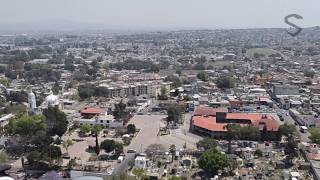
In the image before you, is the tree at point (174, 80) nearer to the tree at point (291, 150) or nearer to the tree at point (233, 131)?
the tree at point (233, 131)

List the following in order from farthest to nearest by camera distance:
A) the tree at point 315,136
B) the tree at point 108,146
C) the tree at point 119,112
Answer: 1. the tree at point 119,112
2. the tree at point 315,136
3. the tree at point 108,146

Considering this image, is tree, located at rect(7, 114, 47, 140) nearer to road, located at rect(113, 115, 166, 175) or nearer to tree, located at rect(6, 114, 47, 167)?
tree, located at rect(6, 114, 47, 167)

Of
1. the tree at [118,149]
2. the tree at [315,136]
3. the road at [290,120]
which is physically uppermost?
the tree at [315,136]

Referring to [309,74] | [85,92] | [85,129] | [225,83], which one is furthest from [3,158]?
[309,74]

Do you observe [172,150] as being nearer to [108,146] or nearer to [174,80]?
[108,146]

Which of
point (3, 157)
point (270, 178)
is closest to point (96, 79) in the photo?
point (3, 157)

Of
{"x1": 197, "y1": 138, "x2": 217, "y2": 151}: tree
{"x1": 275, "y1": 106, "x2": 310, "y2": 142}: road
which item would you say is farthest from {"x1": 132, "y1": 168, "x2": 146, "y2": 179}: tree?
{"x1": 275, "y1": 106, "x2": 310, "y2": 142}: road

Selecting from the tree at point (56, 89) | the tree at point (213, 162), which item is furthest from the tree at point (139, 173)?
the tree at point (56, 89)
